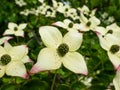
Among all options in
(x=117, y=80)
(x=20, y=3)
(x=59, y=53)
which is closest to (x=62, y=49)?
(x=59, y=53)

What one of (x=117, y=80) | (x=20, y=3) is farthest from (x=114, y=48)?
(x=20, y=3)

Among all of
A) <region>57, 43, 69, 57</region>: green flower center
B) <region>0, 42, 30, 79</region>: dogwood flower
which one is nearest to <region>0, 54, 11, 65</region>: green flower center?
<region>0, 42, 30, 79</region>: dogwood flower

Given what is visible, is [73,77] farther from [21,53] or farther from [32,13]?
[32,13]

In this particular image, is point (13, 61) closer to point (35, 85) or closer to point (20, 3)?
point (35, 85)

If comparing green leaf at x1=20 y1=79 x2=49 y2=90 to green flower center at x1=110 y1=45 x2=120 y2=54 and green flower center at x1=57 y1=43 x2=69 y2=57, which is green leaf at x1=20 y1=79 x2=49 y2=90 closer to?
green flower center at x1=57 y1=43 x2=69 y2=57

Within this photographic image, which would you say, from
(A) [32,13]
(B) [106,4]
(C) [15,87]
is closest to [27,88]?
(C) [15,87]

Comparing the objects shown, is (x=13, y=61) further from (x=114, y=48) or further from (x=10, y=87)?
(x=114, y=48)

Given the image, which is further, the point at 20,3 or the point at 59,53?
the point at 20,3
